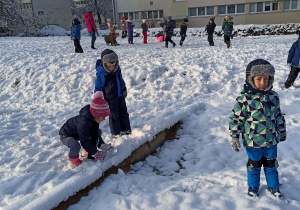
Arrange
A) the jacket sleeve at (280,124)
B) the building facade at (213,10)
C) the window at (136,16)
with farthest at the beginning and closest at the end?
the window at (136,16) → the building facade at (213,10) → the jacket sleeve at (280,124)

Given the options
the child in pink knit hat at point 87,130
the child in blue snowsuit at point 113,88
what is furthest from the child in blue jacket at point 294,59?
the child in pink knit hat at point 87,130

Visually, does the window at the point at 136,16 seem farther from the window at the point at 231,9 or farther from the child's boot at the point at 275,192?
the child's boot at the point at 275,192

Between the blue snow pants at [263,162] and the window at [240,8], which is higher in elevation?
the window at [240,8]

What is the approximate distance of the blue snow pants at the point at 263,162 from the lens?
10.0 ft

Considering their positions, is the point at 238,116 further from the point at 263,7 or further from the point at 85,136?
the point at 263,7

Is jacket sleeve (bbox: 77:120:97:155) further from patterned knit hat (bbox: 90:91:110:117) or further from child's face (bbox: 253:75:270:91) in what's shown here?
child's face (bbox: 253:75:270:91)

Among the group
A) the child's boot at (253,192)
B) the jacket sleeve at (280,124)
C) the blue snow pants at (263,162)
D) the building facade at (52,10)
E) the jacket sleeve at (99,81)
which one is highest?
the building facade at (52,10)

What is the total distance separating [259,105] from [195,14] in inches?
1271

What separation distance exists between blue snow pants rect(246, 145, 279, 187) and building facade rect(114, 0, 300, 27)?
3084 cm

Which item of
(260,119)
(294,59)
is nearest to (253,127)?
(260,119)

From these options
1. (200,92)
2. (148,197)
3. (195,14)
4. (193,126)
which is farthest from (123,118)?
(195,14)

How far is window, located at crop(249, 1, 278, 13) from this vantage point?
96.7 ft

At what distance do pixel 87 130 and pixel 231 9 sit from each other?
3202cm

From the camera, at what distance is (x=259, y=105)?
9.60 feet
